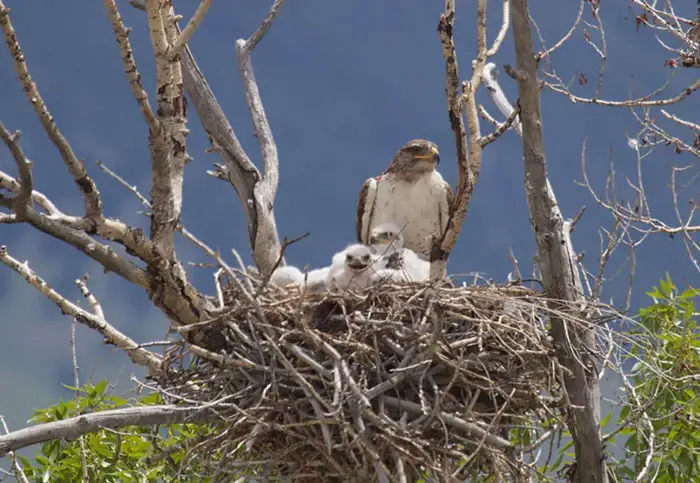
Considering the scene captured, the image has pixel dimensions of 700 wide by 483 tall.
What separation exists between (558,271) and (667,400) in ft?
4.66

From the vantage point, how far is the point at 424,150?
7.18 metres

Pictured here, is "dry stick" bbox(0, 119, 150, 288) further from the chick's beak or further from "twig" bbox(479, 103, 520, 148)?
the chick's beak

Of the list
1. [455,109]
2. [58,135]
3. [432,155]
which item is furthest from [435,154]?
[58,135]

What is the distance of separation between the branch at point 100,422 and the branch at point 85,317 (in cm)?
115

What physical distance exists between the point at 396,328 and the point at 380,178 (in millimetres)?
2561

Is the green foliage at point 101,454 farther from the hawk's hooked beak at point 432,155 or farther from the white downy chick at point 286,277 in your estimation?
the hawk's hooked beak at point 432,155

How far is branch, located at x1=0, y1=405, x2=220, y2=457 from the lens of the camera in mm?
4633

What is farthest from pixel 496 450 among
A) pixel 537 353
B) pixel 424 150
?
pixel 424 150

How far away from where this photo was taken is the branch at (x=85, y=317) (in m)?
6.23

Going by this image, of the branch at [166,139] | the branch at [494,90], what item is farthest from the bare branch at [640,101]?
the branch at [166,139]

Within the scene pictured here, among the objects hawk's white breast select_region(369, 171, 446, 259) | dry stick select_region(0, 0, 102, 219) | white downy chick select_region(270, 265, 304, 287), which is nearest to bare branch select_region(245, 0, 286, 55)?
hawk's white breast select_region(369, 171, 446, 259)

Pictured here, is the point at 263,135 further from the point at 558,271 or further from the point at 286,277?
the point at 558,271

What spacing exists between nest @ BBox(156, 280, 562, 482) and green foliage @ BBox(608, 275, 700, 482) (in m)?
1.08

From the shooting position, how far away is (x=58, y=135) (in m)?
4.54
